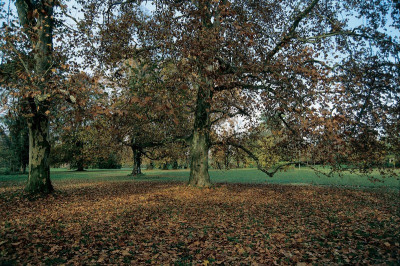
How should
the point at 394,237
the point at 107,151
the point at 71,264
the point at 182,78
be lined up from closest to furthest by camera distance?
1. the point at 71,264
2. the point at 394,237
3. the point at 182,78
4. the point at 107,151

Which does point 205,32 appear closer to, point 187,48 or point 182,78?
point 187,48

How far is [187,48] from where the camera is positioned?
36.9 feet

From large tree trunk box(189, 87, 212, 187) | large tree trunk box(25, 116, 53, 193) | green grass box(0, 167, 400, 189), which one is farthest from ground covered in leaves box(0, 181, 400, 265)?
green grass box(0, 167, 400, 189)

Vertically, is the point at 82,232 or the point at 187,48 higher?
the point at 187,48

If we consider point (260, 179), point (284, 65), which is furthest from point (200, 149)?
point (260, 179)

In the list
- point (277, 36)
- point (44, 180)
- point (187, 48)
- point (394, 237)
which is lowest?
point (394, 237)

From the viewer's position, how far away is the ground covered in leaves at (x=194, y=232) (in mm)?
5555

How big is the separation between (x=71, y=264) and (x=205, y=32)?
9687 mm

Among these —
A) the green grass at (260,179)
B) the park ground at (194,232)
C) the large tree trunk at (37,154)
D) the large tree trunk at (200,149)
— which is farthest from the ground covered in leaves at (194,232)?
the green grass at (260,179)

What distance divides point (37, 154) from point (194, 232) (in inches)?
379

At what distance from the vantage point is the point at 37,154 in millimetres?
12711

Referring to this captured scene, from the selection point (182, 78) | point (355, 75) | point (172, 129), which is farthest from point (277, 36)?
point (172, 129)

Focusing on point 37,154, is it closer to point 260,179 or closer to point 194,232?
point 194,232

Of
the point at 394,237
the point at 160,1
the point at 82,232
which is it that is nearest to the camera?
the point at 394,237
